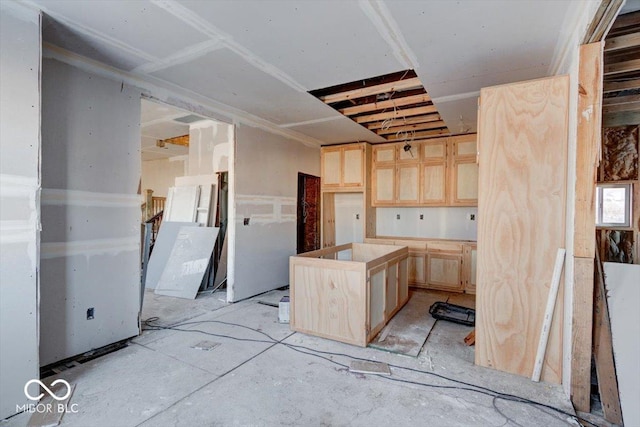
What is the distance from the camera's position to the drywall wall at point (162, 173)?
870 centimetres

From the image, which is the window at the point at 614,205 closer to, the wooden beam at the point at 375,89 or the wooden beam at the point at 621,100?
the wooden beam at the point at 621,100

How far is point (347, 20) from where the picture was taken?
7.29 feet

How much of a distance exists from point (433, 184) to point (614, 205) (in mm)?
2395

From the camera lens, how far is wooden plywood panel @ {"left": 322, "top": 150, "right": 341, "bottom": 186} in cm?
615

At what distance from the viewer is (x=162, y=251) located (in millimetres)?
5219

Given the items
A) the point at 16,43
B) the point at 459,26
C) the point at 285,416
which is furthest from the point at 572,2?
the point at 16,43

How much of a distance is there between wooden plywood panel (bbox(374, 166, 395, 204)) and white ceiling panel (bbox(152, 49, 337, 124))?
78.0 inches

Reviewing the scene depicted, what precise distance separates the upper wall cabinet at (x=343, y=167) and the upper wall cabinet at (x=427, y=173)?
1.11 feet

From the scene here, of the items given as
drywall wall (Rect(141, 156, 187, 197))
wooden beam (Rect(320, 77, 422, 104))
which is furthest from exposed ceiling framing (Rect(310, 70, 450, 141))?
drywall wall (Rect(141, 156, 187, 197))

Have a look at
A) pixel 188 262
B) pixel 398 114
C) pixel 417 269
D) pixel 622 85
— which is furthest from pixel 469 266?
pixel 188 262

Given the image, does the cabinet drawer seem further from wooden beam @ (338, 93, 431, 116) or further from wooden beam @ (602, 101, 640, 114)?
wooden beam @ (602, 101, 640, 114)

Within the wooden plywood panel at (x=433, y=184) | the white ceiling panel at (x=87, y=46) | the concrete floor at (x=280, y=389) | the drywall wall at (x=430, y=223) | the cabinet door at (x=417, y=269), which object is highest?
the white ceiling panel at (x=87, y=46)

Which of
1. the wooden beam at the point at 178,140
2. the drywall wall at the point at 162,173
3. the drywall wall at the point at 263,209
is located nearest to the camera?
the drywall wall at the point at 263,209

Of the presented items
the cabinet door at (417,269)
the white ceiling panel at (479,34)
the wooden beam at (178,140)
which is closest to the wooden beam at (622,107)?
the white ceiling panel at (479,34)
